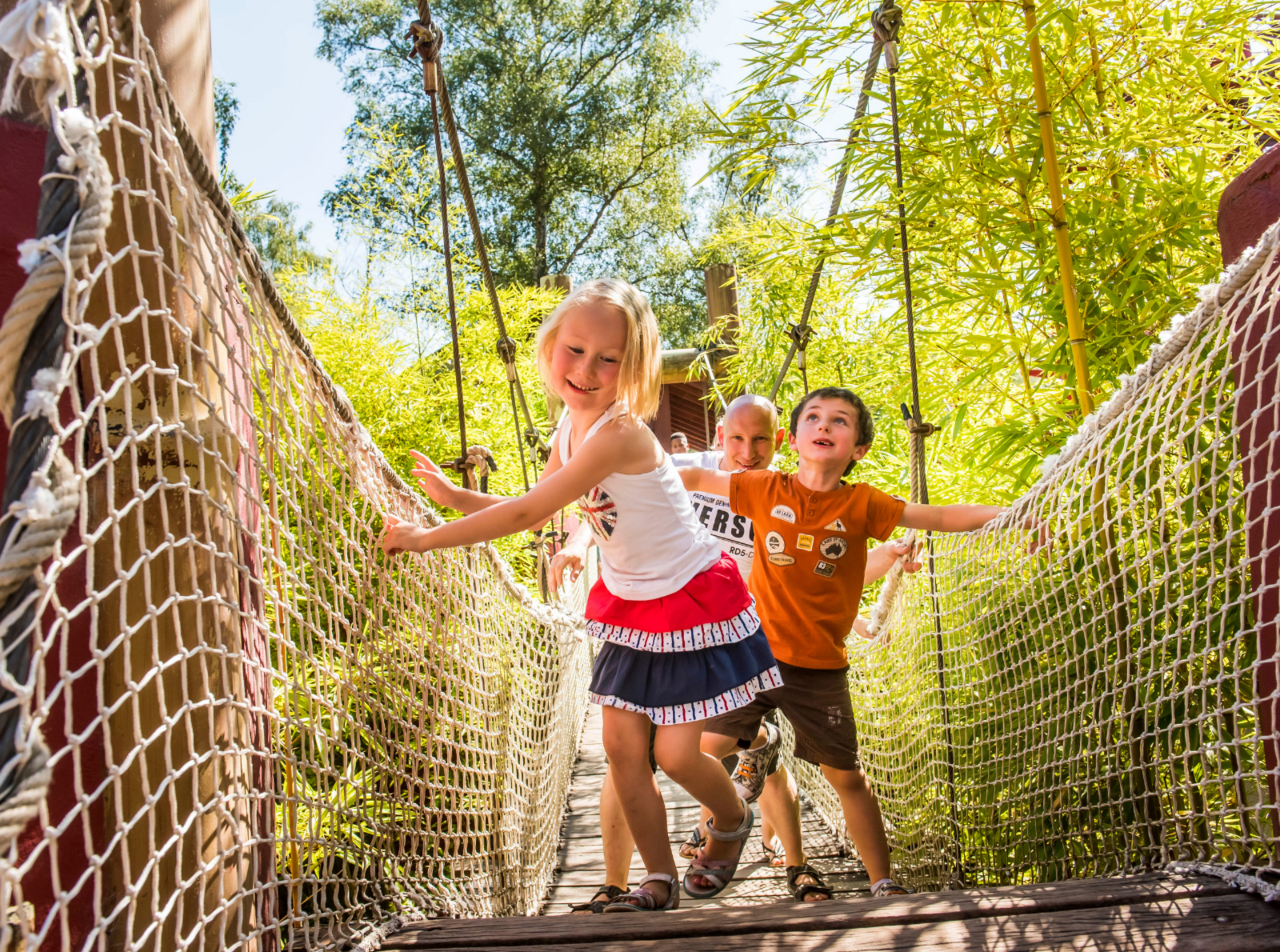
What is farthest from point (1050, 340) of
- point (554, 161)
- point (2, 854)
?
point (554, 161)

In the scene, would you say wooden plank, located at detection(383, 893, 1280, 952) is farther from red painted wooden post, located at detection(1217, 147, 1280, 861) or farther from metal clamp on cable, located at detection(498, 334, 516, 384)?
metal clamp on cable, located at detection(498, 334, 516, 384)

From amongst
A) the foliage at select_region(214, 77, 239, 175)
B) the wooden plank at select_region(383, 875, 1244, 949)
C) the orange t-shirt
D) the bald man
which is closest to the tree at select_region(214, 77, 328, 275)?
Result: the foliage at select_region(214, 77, 239, 175)

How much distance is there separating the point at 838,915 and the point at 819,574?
0.77m

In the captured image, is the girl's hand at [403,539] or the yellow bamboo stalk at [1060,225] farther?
the yellow bamboo stalk at [1060,225]

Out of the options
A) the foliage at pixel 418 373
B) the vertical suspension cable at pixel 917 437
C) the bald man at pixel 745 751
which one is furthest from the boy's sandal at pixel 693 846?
the foliage at pixel 418 373

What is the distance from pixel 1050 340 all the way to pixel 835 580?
71 centimetres

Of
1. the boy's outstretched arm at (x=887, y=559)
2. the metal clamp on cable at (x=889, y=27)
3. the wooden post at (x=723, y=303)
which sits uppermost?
the wooden post at (x=723, y=303)

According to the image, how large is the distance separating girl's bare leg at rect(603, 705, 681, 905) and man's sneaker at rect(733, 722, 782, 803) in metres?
0.49

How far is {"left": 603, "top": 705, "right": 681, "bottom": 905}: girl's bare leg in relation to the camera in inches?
55.2

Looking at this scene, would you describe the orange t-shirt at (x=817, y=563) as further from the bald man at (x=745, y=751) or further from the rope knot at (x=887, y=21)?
the rope knot at (x=887, y=21)

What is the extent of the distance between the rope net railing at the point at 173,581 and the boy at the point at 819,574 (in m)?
0.69

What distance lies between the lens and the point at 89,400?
749 millimetres

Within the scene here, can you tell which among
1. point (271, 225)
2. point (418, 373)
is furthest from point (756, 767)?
point (271, 225)

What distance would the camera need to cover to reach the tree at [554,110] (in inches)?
467
